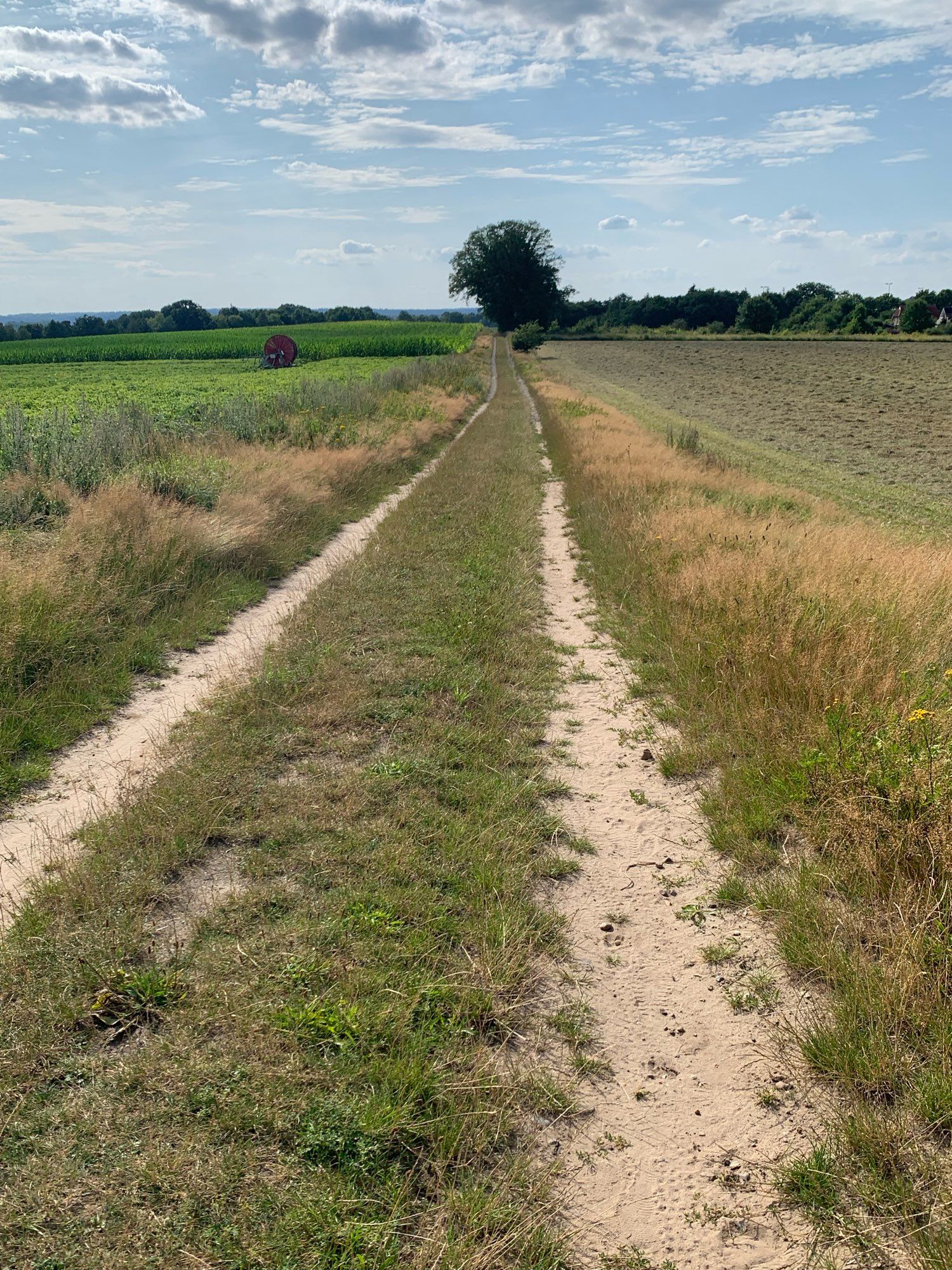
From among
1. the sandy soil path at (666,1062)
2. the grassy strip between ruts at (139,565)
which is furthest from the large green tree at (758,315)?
the sandy soil path at (666,1062)

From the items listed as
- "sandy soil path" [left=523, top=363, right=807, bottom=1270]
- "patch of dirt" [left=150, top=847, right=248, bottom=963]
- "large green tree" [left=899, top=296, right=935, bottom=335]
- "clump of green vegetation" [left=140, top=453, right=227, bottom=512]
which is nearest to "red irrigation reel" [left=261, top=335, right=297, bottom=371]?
"clump of green vegetation" [left=140, top=453, right=227, bottom=512]

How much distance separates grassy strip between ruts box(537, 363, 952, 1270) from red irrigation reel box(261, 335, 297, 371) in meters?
32.9

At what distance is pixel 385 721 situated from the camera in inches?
238

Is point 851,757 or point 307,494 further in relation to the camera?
point 307,494

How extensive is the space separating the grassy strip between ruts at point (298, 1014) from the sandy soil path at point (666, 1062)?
22 cm

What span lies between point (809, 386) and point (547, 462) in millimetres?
24557

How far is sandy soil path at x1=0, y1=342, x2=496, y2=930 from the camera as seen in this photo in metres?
4.43

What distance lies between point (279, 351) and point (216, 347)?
28.6 metres

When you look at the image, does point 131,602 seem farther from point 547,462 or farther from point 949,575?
point 547,462

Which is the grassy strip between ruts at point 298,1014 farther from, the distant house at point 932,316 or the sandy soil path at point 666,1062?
the distant house at point 932,316

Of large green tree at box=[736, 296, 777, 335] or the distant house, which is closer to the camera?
the distant house

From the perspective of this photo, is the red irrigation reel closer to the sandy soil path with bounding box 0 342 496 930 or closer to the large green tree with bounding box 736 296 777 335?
the sandy soil path with bounding box 0 342 496 930

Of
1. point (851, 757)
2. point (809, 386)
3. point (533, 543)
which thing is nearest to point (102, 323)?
point (809, 386)

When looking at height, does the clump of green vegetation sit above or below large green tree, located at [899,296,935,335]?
below
